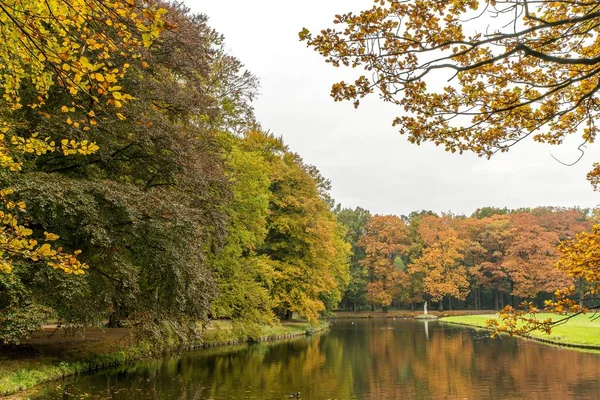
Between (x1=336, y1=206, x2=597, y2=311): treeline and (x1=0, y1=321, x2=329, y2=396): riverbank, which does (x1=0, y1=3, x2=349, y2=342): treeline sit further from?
(x1=336, y1=206, x2=597, y2=311): treeline

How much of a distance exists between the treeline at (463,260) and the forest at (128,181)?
35431mm

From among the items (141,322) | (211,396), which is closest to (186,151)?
(141,322)

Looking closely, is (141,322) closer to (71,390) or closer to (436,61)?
(71,390)

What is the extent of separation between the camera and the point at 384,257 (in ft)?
251

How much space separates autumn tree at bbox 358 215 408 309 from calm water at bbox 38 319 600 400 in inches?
1822

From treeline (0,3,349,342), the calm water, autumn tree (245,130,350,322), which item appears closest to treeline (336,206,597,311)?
autumn tree (245,130,350,322)

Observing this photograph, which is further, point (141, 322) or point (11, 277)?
point (141, 322)

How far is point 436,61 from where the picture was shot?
4.71 meters

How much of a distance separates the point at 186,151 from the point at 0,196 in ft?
44.5

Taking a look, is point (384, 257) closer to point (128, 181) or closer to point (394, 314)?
point (394, 314)

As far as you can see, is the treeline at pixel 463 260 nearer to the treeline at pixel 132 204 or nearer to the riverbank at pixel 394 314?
the riverbank at pixel 394 314

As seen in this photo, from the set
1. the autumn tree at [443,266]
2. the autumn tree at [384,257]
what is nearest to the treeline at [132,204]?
the autumn tree at [443,266]

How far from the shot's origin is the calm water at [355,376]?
13820 mm

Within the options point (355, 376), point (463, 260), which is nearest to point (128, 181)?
point (355, 376)
